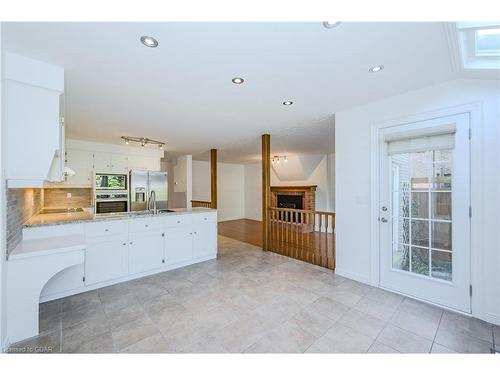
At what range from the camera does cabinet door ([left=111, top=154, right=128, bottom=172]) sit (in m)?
5.07

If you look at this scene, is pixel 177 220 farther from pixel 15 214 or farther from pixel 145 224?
pixel 15 214

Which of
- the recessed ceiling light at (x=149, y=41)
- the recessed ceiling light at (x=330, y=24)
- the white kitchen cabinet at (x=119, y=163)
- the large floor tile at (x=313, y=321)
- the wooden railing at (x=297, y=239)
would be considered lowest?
the large floor tile at (x=313, y=321)

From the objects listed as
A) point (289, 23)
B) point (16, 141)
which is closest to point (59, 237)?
point (16, 141)

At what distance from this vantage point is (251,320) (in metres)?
2.06

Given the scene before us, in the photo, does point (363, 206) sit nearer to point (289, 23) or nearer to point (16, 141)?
point (289, 23)

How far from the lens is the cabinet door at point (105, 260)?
272 centimetres

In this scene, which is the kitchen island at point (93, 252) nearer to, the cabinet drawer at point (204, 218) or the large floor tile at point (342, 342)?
the cabinet drawer at point (204, 218)

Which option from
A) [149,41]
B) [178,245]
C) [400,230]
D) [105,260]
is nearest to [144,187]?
[178,245]

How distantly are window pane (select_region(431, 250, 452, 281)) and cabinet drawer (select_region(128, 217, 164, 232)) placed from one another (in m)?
3.65

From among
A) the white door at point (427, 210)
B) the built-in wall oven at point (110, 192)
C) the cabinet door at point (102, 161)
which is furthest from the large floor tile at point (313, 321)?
the cabinet door at point (102, 161)

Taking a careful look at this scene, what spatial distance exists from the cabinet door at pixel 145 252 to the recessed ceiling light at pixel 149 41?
2.51 meters

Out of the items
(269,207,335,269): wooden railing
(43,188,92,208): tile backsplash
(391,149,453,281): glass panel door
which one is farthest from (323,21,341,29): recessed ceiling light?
(43,188,92,208): tile backsplash

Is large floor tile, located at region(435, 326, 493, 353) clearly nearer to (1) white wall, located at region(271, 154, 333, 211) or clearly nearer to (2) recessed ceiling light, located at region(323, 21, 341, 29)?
(2) recessed ceiling light, located at region(323, 21, 341, 29)
